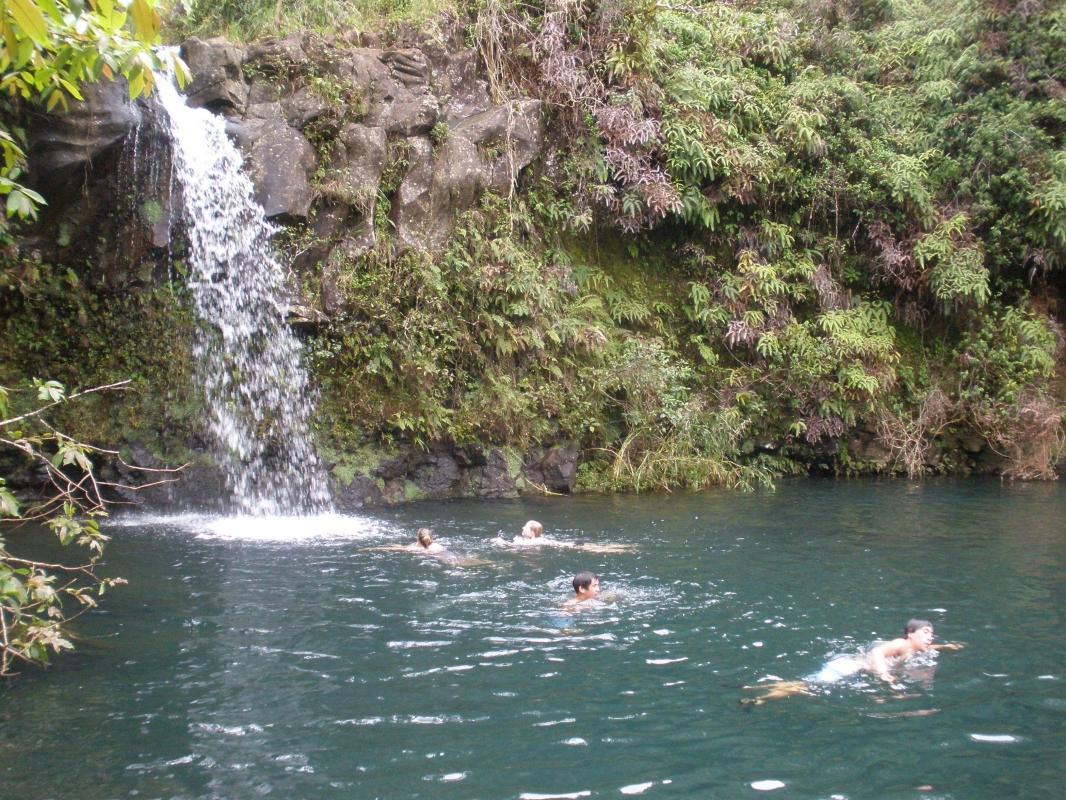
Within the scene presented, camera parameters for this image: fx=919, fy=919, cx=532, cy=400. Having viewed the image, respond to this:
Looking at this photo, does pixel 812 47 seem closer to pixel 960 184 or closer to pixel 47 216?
pixel 960 184

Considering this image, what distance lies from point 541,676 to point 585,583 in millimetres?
1637

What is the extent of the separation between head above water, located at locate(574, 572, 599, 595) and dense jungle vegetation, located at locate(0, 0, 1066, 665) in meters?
6.32

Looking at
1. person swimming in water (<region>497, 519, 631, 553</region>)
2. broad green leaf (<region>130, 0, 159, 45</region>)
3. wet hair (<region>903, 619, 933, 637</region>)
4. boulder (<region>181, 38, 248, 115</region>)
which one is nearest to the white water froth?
person swimming in water (<region>497, 519, 631, 553</region>)

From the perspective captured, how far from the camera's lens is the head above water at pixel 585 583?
768cm

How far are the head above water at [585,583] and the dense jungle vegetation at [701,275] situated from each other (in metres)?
6.32

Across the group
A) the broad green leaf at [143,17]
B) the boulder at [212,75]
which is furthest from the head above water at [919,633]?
the boulder at [212,75]

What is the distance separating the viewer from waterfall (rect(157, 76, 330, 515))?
42.2 ft

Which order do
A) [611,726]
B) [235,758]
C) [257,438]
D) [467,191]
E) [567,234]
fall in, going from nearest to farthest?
[235,758], [611,726], [257,438], [467,191], [567,234]

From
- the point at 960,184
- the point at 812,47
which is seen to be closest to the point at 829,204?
the point at 960,184

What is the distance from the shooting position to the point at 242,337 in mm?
13172

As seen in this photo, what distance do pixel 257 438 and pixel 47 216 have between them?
3954mm

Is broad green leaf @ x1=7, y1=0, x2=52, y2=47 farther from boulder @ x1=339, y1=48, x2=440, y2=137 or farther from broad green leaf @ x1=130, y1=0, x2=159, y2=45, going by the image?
boulder @ x1=339, y1=48, x2=440, y2=137

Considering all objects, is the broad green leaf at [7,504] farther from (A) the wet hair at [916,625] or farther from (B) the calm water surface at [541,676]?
(A) the wet hair at [916,625]

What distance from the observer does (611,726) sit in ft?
17.3
